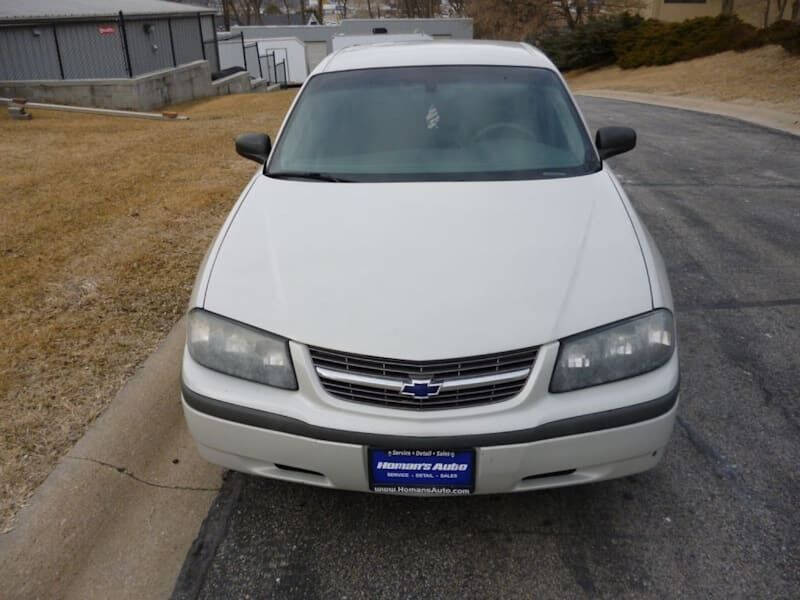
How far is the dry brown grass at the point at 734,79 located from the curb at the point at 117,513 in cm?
1468

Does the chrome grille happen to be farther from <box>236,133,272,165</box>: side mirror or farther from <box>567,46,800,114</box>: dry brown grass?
<box>567,46,800,114</box>: dry brown grass

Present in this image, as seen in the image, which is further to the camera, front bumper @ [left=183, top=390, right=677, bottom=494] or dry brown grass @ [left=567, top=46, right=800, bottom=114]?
dry brown grass @ [left=567, top=46, right=800, bottom=114]

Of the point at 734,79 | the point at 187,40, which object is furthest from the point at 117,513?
the point at 187,40

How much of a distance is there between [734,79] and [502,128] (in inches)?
756

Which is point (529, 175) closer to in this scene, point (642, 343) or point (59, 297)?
point (642, 343)

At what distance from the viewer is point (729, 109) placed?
15367 mm

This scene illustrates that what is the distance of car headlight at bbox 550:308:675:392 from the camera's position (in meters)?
2.27

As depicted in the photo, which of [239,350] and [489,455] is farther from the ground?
[239,350]

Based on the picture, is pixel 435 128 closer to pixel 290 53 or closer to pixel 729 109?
pixel 729 109

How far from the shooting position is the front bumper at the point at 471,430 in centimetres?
220

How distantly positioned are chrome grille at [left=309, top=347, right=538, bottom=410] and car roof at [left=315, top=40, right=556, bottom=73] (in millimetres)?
2246

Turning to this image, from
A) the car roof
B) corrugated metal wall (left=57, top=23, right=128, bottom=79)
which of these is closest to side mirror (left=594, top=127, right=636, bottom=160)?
the car roof

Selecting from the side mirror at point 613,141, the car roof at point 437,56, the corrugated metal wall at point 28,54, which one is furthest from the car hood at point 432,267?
the corrugated metal wall at point 28,54

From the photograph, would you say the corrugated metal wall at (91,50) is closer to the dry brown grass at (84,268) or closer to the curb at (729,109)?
the dry brown grass at (84,268)
